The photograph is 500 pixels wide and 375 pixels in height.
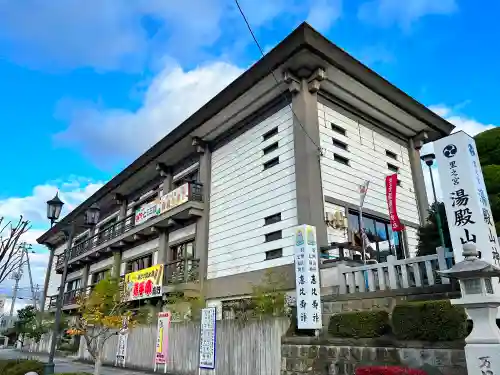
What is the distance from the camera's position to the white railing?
337 inches

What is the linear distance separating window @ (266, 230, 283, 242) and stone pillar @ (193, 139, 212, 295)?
395cm

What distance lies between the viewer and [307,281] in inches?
379

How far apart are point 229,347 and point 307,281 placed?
138 inches

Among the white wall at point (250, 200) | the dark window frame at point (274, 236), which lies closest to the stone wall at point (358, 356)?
the white wall at point (250, 200)

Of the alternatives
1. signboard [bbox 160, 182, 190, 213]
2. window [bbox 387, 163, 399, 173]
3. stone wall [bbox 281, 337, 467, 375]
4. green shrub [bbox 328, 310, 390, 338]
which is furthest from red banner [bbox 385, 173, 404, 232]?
signboard [bbox 160, 182, 190, 213]

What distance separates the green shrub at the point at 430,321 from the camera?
22.2 ft

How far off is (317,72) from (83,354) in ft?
61.0

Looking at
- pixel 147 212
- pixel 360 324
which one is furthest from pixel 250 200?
pixel 360 324

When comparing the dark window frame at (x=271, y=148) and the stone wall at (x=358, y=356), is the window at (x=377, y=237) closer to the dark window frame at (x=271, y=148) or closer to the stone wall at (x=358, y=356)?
the dark window frame at (x=271, y=148)

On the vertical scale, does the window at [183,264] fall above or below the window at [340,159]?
below

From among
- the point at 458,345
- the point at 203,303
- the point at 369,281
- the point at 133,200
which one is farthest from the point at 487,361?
the point at 133,200

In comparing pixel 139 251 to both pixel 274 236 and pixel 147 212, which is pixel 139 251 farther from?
pixel 274 236

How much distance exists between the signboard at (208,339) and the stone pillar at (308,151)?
13.4 feet

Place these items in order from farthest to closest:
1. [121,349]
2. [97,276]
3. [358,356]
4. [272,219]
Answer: [97,276] < [121,349] < [272,219] < [358,356]
